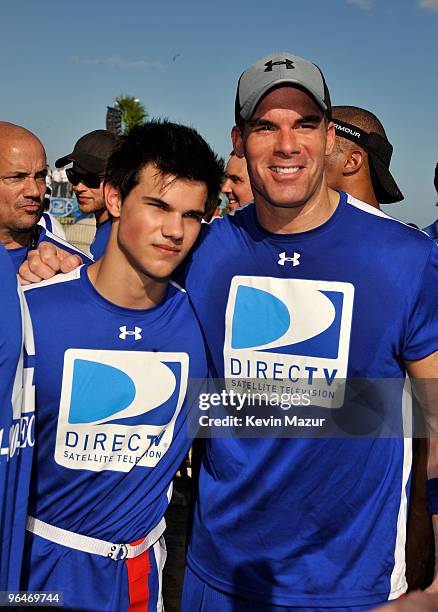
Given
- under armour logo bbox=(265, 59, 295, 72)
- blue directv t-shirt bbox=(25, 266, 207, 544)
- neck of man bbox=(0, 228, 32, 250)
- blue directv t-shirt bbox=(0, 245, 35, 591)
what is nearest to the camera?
blue directv t-shirt bbox=(0, 245, 35, 591)

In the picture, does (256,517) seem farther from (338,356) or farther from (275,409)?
(338,356)

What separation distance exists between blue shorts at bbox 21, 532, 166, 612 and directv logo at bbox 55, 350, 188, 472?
355mm

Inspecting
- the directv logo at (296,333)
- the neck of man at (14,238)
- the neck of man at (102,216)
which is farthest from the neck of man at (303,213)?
the neck of man at (102,216)

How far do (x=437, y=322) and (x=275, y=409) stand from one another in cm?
69

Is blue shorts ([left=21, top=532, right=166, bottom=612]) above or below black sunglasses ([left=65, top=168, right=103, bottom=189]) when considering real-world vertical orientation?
below

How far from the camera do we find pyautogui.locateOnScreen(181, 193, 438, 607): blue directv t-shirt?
7.99 ft

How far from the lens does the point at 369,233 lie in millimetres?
2492

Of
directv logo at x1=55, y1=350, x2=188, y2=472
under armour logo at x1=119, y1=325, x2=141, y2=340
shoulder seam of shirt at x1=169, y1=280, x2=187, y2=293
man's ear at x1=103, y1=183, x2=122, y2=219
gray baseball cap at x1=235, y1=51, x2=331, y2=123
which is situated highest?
gray baseball cap at x1=235, y1=51, x2=331, y2=123

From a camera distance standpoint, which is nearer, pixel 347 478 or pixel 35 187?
pixel 347 478

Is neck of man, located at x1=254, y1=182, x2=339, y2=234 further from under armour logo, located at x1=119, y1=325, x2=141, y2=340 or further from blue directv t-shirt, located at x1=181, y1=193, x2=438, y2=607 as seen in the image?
under armour logo, located at x1=119, y1=325, x2=141, y2=340

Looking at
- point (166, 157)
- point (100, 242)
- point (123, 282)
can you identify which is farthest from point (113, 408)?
point (100, 242)

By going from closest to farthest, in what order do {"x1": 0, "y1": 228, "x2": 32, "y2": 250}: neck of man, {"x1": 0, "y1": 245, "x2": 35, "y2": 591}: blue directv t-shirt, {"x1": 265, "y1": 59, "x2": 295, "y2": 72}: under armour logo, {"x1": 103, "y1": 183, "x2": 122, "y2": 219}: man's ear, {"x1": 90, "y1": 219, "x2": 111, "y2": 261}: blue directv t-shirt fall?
{"x1": 0, "y1": 245, "x2": 35, "y2": 591}: blue directv t-shirt, {"x1": 265, "y1": 59, "x2": 295, "y2": 72}: under armour logo, {"x1": 103, "y1": 183, "x2": 122, "y2": 219}: man's ear, {"x1": 0, "y1": 228, "x2": 32, "y2": 250}: neck of man, {"x1": 90, "y1": 219, "x2": 111, "y2": 261}: blue directv t-shirt

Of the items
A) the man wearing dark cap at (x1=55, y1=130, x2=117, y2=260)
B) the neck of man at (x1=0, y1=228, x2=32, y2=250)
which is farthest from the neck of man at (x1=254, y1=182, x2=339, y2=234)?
the man wearing dark cap at (x1=55, y1=130, x2=117, y2=260)

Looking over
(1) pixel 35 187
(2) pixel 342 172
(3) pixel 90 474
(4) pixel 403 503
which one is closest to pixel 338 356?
(4) pixel 403 503
